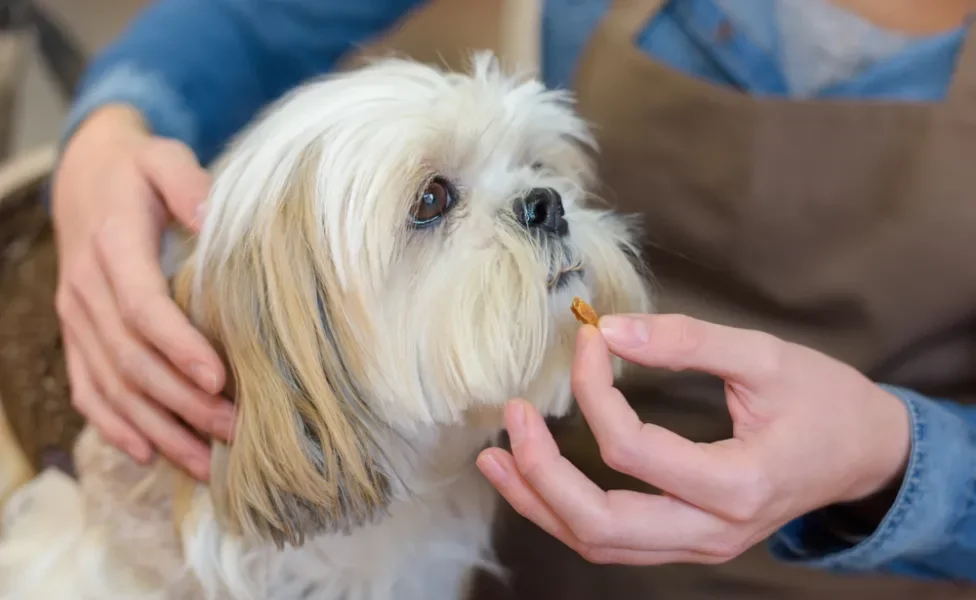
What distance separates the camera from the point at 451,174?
0.76 m

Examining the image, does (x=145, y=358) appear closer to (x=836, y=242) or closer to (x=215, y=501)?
(x=215, y=501)

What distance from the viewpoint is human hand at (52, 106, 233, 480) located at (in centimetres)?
73

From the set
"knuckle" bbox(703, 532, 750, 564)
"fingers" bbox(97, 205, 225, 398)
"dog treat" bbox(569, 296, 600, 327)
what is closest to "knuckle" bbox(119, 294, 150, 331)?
"fingers" bbox(97, 205, 225, 398)

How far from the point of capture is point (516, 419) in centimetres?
58

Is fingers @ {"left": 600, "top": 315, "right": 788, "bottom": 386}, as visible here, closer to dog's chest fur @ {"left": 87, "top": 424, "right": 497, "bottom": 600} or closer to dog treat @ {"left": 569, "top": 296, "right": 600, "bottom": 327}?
dog treat @ {"left": 569, "top": 296, "right": 600, "bottom": 327}

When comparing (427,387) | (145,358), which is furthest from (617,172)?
(145,358)

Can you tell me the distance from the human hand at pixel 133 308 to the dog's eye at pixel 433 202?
0.69ft

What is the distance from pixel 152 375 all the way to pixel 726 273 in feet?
2.02

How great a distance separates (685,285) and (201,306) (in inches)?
21.4

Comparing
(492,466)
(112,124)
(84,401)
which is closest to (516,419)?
(492,466)

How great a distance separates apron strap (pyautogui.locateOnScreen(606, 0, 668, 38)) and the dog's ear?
20.8 inches

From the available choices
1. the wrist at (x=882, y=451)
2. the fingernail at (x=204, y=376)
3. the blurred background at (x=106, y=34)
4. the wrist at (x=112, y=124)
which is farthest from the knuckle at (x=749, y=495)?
the blurred background at (x=106, y=34)

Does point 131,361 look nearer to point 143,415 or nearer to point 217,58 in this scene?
point 143,415

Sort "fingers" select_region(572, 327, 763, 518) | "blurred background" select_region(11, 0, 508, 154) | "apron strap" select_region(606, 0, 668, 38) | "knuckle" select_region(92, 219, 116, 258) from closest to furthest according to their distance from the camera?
"fingers" select_region(572, 327, 763, 518), "knuckle" select_region(92, 219, 116, 258), "apron strap" select_region(606, 0, 668, 38), "blurred background" select_region(11, 0, 508, 154)
